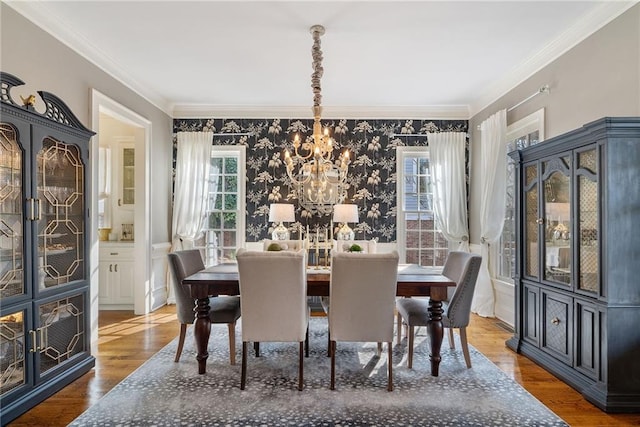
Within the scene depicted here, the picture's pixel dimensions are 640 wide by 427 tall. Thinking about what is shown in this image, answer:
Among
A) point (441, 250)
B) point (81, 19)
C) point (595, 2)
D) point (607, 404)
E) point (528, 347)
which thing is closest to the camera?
point (607, 404)

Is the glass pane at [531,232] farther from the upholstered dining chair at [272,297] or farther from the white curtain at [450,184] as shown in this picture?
the upholstered dining chair at [272,297]

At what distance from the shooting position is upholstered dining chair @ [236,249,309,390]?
255 centimetres

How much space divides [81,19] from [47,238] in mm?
1818

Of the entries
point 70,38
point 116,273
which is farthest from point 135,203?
point 70,38

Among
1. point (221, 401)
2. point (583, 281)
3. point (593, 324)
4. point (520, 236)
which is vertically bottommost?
point (221, 401)

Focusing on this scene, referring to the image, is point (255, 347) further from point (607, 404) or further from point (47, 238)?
point (607, 404)

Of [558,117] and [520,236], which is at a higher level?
[558,117]

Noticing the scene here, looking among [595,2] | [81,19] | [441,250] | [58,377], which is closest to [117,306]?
[58,377]

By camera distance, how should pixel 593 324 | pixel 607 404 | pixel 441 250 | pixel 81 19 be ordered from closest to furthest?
pixel 607 404, pixel 593 324, pixel 81 19, pixel 441 250

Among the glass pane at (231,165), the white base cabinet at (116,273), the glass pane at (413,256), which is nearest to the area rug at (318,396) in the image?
the white base cabinet at (116,273)

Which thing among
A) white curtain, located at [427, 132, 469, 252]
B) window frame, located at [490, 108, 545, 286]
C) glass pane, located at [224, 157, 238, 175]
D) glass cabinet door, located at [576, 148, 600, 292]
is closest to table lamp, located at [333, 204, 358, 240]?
white curtain, located at [427, 132, 469, 252]

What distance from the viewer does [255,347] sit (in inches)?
128

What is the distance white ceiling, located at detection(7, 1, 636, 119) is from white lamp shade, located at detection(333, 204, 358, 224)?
1.48 m

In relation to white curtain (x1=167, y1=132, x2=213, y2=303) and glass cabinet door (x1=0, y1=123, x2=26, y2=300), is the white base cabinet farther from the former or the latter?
glass cabinet door (x1=0, y1=123, x2=26, y2=300)
